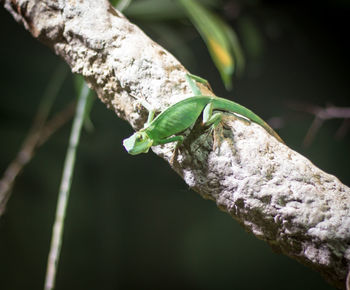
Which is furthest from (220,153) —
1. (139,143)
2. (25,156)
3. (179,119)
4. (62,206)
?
(25,156)

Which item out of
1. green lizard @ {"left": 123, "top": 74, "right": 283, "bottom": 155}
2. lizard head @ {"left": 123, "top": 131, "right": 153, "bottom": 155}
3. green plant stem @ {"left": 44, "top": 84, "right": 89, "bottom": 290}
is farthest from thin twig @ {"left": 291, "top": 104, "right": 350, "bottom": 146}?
green plant stem @ {"left": 44, "top": 84, "right": 89, "bottom": 290}

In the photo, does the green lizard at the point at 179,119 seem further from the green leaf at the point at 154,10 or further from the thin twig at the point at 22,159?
the green leaf at the point at 154,10

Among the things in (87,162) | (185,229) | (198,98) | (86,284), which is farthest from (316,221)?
(86,284)

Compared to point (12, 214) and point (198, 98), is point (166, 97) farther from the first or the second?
point (12, 214)

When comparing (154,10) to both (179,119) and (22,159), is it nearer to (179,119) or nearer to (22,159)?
(22,159)

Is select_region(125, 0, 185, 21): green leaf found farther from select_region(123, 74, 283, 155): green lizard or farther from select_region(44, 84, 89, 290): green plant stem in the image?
select_region(123, 74, 283, 155): green lizard

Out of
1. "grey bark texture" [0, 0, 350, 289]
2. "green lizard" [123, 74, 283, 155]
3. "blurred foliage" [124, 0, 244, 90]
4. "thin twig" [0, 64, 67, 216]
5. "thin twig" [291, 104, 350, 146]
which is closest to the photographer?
"grey bark texture" [0, 0, 350, 289]
